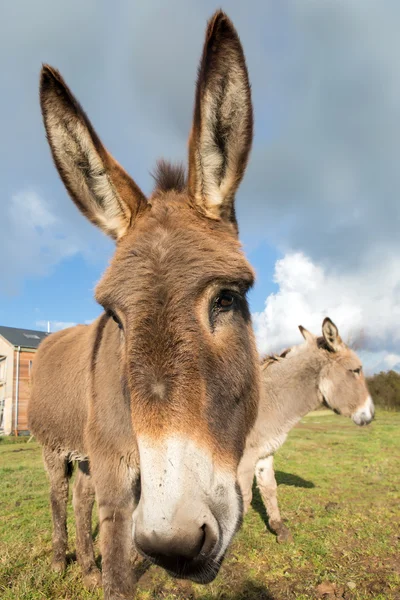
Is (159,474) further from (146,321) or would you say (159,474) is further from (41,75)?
(41,75)

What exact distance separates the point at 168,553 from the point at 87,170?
2447 millimetres

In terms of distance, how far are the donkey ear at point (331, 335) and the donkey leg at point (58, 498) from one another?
5763 millimetres

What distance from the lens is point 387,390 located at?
1501 inches

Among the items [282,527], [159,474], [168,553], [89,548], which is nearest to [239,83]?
[159,474]

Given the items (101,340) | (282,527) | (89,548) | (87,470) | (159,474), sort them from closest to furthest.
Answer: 1. (159,474)
2. (101,340)
3. (89,548)
4. (87,470)
5. (282,527)

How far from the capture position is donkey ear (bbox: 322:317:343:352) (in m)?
8.25

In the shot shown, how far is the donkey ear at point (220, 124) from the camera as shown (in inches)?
88.2

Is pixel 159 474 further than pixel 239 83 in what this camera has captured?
No

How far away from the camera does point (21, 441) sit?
24.8 metres

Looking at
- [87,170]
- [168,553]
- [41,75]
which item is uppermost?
[41,75]

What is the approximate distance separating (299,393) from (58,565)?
192 inches

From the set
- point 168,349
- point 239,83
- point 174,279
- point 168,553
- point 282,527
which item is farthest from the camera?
point 282,527

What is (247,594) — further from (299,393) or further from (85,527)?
(299,393)

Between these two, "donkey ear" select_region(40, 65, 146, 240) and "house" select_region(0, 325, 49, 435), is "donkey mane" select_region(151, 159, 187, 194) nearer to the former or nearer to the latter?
"donkey ear" select_region(40, 65, 146, 240)
